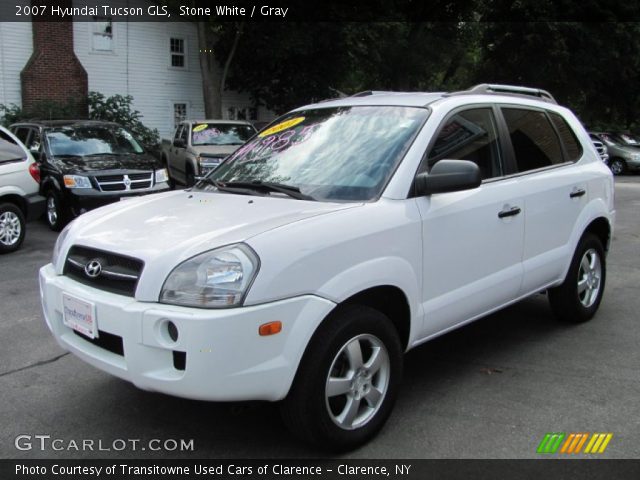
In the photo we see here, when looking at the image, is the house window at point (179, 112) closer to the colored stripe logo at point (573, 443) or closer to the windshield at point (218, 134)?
the windshield at point (218, 134)

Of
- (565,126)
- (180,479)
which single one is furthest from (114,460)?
(565,126)

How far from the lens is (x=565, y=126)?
5.12 meters

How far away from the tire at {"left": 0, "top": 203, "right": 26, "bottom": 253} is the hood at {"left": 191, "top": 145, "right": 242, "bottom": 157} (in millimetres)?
5371

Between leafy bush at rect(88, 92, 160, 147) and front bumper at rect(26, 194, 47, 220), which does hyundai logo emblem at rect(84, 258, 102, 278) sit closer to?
front bumper at rect(26, 194, 47, 220)

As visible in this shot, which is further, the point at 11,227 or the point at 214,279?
the point at 11,227

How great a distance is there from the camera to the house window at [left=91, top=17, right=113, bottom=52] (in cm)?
2183

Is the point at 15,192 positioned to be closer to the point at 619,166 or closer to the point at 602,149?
the point at 602,149

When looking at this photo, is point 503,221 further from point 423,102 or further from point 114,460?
point 114,460

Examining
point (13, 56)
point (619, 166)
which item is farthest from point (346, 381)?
point (619, 166)

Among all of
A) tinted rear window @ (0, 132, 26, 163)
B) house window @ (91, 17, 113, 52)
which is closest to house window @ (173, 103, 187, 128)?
house window @ (91, 17, 113, 52)

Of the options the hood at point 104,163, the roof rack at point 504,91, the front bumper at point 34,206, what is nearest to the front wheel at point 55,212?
the hood at point 104,163

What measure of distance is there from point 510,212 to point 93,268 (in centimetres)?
254

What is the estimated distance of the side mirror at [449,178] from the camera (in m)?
3.41

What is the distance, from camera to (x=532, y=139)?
4617mm
